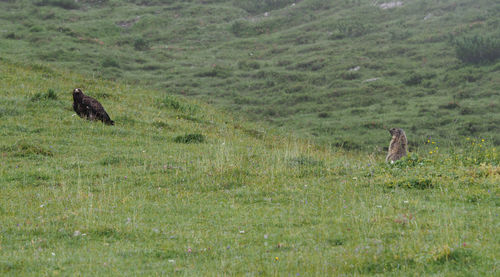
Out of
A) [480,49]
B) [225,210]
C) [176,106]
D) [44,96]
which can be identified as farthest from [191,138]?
[480,49]

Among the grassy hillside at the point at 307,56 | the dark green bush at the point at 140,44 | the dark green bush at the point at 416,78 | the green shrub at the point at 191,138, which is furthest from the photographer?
the dark green bush at the point at 140,44

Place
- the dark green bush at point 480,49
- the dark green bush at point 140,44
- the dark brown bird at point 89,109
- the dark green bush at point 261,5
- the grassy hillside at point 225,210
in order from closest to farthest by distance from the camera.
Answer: the grassy hillside at point 225,210, the dark brown bird at point 89,109, the dark green bush at point 480,49, the dark green bush at point 140,44, the dark green bush at point 261,5

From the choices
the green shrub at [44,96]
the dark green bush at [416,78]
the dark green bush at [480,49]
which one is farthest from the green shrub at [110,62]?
the dark green bush at [480,49]

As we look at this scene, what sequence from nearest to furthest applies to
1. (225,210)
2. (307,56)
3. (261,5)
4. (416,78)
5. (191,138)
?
1. (225,210)
2. (191,138)
3. (416,78)
4. (307,56)
5. (261,5)

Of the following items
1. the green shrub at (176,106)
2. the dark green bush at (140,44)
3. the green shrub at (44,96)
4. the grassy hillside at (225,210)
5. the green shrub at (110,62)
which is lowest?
the grassy hillside at (225,210)

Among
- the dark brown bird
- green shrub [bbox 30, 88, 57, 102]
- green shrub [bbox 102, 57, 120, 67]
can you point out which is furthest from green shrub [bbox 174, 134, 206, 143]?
green shrub [bbox 102, 57, 120, 67]

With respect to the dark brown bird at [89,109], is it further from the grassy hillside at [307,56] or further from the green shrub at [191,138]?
the grassy hillside at [307,56]

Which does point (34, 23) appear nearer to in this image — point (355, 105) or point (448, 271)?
point (355, 105)

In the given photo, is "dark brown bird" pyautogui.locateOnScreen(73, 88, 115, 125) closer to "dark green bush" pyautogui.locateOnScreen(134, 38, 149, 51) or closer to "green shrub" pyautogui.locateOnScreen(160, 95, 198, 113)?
"green shrub" pyautogui.locateOnScreen(160, 95, 198, 113)

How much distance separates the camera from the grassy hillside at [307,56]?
3262 cm

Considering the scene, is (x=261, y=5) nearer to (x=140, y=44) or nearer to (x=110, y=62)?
(x=140, y=44)

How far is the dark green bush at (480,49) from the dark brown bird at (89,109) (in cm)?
3182

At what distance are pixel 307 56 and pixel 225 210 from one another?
40597 mm

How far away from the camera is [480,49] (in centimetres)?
4000
